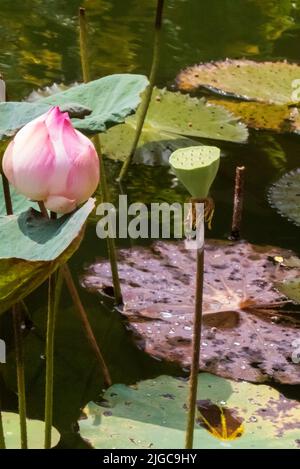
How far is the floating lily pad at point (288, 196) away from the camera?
172 cm

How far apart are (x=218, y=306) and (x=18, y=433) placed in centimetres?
45

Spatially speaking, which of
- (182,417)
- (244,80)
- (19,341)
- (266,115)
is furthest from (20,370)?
(244,80)

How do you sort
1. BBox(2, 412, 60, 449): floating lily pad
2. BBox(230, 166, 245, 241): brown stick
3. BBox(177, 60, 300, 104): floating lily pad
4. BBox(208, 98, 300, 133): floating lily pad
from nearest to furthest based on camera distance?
BBox(2, 412, 60, 449): floating lily pad → BBox(230, 166, 245, 241): brown stick → BBox(208, 98, 300, 133): floating lily pad → BBox(177, 60, 300, 104): floating lily pad

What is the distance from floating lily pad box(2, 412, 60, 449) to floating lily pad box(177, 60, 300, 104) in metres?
1.42

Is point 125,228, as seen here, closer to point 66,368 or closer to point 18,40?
point 66,368

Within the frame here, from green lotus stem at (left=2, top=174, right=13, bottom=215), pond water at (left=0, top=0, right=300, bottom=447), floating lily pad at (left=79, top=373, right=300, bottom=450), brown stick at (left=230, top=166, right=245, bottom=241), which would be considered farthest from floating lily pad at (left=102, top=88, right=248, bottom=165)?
green lotus stem at (left=2, top=174, right=13, bottom=215)

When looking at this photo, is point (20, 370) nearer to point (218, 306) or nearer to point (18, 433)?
point (18, 433)

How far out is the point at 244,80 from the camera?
2.38 meters

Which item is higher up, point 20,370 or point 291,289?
point 20,370

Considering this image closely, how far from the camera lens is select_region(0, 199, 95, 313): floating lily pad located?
698 mm

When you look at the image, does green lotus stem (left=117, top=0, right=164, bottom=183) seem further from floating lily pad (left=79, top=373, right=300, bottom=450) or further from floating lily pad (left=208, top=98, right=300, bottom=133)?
floating lily pad (left=79, top=373, right=300, bottom=450)

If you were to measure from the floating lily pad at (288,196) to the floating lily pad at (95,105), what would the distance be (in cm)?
82

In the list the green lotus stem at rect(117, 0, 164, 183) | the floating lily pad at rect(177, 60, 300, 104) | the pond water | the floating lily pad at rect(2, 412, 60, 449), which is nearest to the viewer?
the floating lily pad at rect(2, 412, 60, 449)

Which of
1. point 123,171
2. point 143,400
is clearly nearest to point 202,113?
point 123,171
